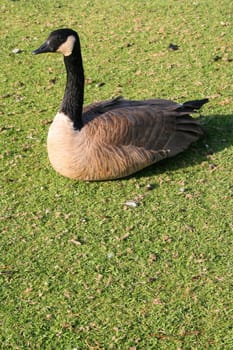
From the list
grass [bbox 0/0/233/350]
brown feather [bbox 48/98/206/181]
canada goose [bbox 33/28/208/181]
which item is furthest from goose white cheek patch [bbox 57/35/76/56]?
grass [bbox 0/0/233/350]

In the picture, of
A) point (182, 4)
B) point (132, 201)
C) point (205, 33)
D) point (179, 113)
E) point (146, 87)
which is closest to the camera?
point (132, 201)

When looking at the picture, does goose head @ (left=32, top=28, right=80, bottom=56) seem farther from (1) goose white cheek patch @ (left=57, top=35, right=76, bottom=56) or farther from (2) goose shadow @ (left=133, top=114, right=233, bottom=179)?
(2) goose shadow @ (left=133, top=114, right=233, bottom=179)

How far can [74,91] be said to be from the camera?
5270 millimetres

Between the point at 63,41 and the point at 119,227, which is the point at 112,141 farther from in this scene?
the point at 63,41

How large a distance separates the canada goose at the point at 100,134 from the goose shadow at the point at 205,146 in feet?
0.51

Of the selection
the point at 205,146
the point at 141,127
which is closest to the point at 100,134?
the point at 141,127

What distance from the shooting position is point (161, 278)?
4.28 meters

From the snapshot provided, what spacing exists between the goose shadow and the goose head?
1176mm

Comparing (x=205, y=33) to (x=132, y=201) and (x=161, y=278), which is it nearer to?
(x=132, y=201)

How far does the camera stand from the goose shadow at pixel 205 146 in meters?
5.48

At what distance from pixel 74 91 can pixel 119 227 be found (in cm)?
125

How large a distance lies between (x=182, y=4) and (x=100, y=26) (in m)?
1.39

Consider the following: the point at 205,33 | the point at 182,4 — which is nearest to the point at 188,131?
the point at 205,33

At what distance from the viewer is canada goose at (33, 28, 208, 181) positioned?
16.6 feet
